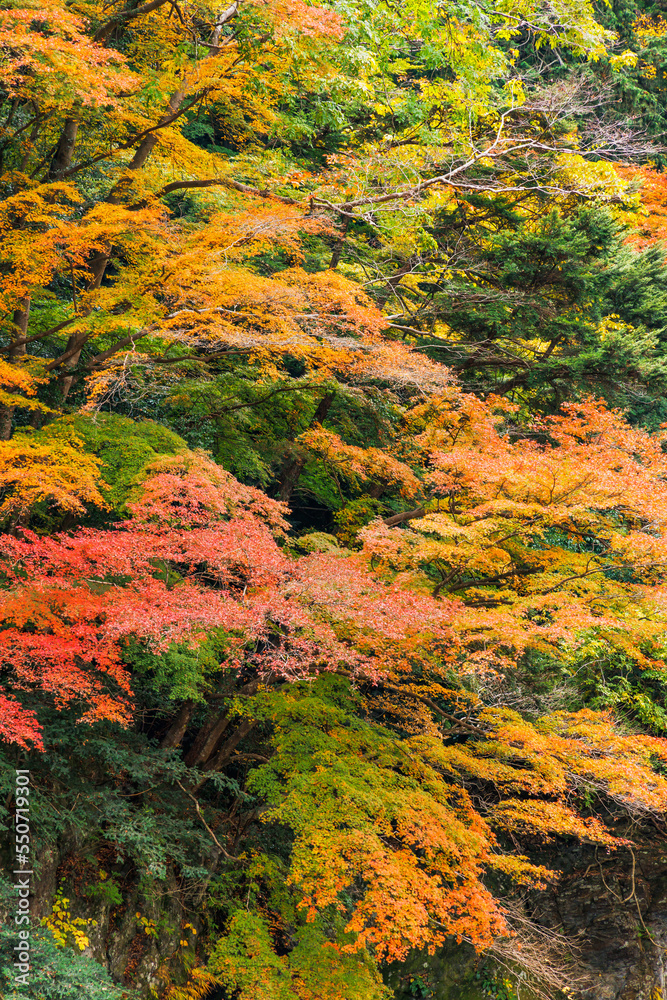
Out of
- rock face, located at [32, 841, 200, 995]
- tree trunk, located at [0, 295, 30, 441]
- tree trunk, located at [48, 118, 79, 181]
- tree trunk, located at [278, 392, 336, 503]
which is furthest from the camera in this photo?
tree trunk, located at [278, 392, 336, 503]

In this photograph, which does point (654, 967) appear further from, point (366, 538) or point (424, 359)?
point (424, 359)

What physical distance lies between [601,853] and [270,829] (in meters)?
5.87

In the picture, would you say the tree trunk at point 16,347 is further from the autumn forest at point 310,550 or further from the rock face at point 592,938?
the rock face at point 592,938

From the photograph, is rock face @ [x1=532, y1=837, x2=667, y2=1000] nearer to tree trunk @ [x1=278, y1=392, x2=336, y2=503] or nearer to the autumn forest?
the autumn forest

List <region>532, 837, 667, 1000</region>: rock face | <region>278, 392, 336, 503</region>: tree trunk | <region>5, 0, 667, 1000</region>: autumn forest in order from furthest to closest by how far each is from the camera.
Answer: <region>278, 392, 336, 503</region>: tree trunk < <region>532, 837, 667, 1000</region>: rock face < <region>5, 0, 667, 1000</region>: autumn forest

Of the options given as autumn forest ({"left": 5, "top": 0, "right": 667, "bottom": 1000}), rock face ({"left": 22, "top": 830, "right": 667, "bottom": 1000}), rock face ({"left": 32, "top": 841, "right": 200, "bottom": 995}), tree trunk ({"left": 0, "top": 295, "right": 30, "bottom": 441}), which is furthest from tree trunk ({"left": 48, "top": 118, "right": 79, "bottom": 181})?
rock face ({"left": 22, "top": 830, "right": 667, "bottom": 1000})

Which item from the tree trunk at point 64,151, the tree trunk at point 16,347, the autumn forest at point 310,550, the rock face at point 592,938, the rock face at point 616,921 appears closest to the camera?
the autumn forest at point 310,550

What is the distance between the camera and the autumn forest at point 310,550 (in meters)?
6.77

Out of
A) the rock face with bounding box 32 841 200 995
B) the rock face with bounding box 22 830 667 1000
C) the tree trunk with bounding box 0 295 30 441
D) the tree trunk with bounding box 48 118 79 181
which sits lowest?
the rock face with bounding box 22 830 667 1000

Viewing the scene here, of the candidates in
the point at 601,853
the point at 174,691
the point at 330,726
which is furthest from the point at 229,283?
the point at 601,853

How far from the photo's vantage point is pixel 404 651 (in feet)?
25.6

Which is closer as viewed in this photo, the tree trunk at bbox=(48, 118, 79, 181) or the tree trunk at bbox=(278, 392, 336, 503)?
the tree trunk at bbox=(48, 118, 79, 181)

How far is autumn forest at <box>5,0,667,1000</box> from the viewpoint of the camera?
6.77m

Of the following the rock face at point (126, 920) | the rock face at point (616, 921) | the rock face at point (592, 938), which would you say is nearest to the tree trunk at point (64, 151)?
the rock face at point (126, 920)
